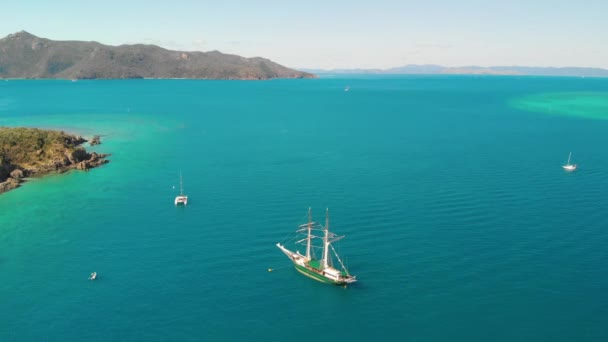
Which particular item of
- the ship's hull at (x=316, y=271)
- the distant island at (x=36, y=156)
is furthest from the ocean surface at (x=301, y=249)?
the distant island at (x=36, y=156)

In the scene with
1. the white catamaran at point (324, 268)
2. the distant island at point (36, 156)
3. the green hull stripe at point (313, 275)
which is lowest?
the green hull stripe at point (313, 275)

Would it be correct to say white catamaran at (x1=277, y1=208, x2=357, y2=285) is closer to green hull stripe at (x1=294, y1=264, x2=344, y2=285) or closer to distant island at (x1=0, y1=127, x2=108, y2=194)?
green hull stripe at (x1=294, y1=264, x2=344, y2=285)

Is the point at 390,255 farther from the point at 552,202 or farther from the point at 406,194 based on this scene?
the point at 552,202

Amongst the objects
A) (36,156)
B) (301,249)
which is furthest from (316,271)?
(36,156)

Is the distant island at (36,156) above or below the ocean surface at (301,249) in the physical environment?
above

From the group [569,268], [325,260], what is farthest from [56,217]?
[569,268]

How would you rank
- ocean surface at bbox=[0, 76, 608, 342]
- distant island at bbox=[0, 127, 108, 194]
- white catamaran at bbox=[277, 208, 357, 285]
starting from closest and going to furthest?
1. ocean surface at bbox=[0, 76, 608, 342]
2. white catamaran at bbox=[277, 208, 357, 285]
3. distant island at bbox=[0, 127, 108, 194]

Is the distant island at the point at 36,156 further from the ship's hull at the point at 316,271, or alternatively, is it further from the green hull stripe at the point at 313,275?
the green hull stripe at the point at 313,275

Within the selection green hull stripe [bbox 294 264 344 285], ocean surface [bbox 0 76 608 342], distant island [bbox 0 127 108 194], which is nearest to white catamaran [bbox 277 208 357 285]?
green hull stripe [bbox 294 264 344 285]
